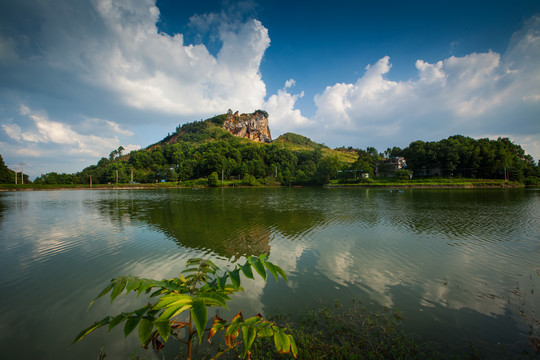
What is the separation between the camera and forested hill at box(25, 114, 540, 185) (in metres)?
81.4

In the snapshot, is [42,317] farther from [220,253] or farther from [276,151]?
[276,151]

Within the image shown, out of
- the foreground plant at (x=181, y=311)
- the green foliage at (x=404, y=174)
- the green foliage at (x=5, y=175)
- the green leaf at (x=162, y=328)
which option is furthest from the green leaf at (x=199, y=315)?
the green foliage at (x=5, y=175)

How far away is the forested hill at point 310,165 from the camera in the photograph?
267 ft

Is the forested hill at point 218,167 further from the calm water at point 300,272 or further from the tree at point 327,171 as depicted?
the calm water at point 300,272

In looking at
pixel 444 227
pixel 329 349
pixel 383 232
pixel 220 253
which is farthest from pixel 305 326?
pixel 444 227

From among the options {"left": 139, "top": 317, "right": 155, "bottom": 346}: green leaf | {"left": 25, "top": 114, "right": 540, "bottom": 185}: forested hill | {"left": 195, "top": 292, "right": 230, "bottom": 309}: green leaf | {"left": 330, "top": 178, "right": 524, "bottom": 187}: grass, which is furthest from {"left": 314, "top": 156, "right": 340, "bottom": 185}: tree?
{"left": 139, "top": 317, "right": 155, "bottom": 346}: green leaf

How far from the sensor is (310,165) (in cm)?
12219

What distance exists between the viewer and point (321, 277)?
7.81m

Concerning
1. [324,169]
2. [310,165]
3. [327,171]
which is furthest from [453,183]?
[310,165]

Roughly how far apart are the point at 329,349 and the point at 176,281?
360cm

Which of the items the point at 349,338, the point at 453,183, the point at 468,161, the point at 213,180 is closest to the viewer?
the point at 349,338

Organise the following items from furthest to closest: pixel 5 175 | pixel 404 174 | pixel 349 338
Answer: pixel 404 174, pixel 5 175, pixel 349 338

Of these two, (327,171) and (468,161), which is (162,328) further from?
(468,161)

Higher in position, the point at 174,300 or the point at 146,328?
the point at 174,300
